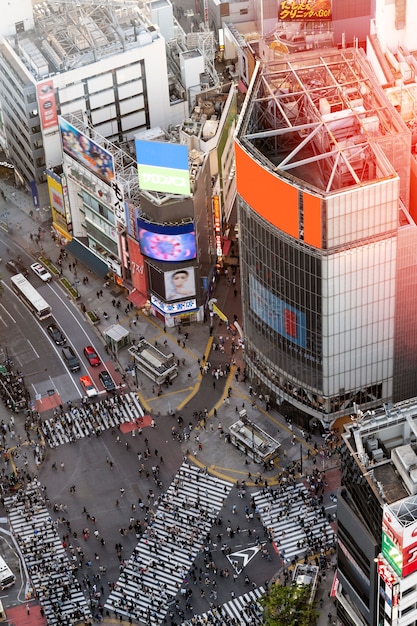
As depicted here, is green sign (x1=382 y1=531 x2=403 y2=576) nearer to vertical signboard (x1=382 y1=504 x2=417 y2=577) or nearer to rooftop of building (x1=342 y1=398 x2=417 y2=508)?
vertical signboard (x1=382 y1=504 x2=417 y2=577)

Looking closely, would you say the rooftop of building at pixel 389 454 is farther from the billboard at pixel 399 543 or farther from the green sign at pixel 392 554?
the green sign at pixel 392 554

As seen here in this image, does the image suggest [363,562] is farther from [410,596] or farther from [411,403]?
[411,403]

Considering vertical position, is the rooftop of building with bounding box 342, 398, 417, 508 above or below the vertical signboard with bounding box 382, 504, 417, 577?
above

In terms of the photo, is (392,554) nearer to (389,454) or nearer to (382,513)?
(382,513)

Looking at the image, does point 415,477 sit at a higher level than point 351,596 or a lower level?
higher

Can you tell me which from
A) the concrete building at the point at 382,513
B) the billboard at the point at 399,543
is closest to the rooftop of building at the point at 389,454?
the concrete building at the point at 382,513

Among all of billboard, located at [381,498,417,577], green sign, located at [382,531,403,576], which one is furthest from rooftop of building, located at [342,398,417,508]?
green sign, located at [382,531,403,576]

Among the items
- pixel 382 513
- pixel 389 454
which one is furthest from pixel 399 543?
pixel 389 454

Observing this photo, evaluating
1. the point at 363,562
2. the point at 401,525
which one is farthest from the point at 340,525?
the point at 401,525
